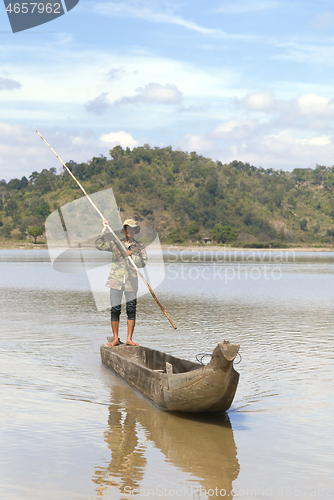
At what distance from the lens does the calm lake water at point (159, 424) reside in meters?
5.19

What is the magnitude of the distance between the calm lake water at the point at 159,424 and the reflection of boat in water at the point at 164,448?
0.01 meters

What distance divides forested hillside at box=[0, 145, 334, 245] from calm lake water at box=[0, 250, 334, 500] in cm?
11032

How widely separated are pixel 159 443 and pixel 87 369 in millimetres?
3674

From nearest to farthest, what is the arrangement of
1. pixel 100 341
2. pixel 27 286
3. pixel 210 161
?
pixel 100 341 < pixel 27 286 < pixel 210 161

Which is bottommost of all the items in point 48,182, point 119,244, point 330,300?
point 330,300

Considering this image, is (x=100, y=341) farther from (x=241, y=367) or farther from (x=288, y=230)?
(x=288, y=230)

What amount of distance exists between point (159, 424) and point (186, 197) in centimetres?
15281

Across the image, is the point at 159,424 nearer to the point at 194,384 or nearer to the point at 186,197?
the point at 194,384

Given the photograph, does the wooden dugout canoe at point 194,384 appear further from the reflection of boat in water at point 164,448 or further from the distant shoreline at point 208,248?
the distant shoreline at point 208,248

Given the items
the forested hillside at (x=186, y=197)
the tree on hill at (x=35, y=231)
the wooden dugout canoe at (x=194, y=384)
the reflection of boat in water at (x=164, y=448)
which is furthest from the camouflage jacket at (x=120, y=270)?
the forested hillside at (x=186, y=197)

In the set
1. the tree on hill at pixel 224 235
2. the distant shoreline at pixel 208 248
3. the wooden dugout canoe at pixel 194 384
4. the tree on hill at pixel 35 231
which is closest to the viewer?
the wooden dugout canoe at pixel 194 384

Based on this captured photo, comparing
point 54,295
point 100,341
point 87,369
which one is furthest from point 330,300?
point 87,369

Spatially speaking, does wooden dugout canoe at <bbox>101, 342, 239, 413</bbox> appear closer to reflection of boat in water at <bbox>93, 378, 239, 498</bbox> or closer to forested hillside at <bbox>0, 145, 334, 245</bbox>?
reflection of boat in water at <bbox>93, 378, 239, 498</bbox>

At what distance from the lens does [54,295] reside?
22.2m
